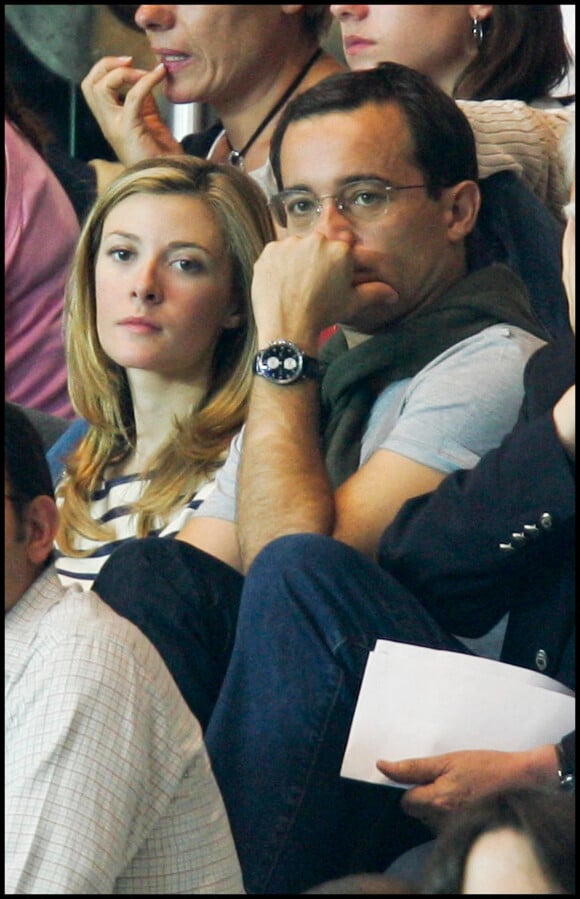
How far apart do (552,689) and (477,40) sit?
45.1 inches

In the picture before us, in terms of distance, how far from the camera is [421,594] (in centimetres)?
Result: 162

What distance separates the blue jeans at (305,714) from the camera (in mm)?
1492

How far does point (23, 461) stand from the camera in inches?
61.4

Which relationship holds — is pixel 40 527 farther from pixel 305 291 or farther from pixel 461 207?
pixel 461 207

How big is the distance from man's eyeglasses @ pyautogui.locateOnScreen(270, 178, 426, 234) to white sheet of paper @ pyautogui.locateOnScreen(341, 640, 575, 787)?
0.68m

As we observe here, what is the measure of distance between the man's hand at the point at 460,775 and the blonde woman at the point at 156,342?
719mm

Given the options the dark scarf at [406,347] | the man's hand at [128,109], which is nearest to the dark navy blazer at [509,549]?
the dark scarf at [406,347]

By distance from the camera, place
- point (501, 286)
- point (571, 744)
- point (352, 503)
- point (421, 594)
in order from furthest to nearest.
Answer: point (501, 286) → point (352, 503) → point (421, 594) → point (571, 744)

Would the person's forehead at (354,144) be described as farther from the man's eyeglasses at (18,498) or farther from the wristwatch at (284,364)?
the man's eyeglasses at (18,498)

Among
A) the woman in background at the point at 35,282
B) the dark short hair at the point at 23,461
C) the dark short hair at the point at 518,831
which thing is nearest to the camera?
the dark short hair at the point at 518,831

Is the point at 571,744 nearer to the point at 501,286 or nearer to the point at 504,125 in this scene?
the point at 501,286

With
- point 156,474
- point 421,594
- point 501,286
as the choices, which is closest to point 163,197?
point 156,474

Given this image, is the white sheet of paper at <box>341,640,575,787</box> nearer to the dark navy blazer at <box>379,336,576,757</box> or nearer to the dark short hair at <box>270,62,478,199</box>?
the dark navy blazer at <box>379,336,576,757</box>

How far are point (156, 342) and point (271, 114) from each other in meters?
0.58
